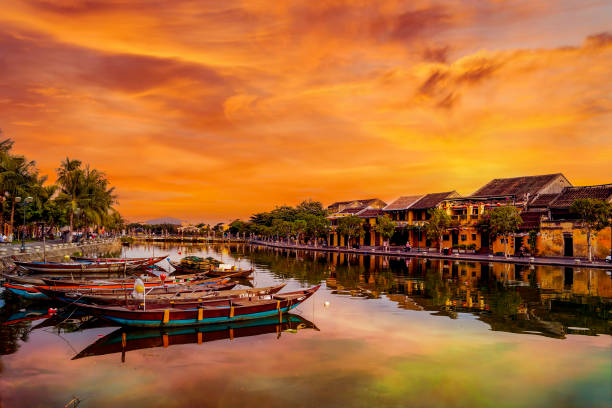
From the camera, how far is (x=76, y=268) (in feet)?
125

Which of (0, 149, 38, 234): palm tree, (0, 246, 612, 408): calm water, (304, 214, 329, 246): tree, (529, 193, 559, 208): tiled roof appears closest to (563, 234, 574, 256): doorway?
(529, 193, 559, 208): tiled roof

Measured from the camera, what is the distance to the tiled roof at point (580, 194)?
168 ft

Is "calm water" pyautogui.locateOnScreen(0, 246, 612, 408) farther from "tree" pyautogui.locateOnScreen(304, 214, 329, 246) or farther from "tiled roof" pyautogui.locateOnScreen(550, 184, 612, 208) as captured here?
"tree" pyautogui.locateOnScreen(304, 214, 329, 246)

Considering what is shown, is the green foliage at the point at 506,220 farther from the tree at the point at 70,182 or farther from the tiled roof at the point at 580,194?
the tree at the point at 70,182

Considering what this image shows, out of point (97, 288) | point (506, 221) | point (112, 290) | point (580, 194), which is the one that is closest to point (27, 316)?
point (112, 290)

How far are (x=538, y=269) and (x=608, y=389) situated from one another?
3226cm

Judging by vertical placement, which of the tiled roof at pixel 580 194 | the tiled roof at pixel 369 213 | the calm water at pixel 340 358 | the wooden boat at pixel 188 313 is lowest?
the calm water at pixel 340 358

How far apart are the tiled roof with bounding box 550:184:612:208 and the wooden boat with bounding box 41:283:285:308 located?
46806mm

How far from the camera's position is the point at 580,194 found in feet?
179

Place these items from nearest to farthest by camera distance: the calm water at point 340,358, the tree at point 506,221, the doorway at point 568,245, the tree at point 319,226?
the calm water at point 340,358
the doorway at point 568,245
the tree at point 506,221
the tree at point 319,226

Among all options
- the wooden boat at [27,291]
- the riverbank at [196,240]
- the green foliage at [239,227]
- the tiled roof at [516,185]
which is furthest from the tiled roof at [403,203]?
the green foliage at [239,227]

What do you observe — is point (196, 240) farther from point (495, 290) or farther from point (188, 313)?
point (188, 313)

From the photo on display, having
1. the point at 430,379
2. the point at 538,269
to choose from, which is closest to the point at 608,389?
the point at 430,379

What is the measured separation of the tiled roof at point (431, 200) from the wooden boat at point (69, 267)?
48.4 m
